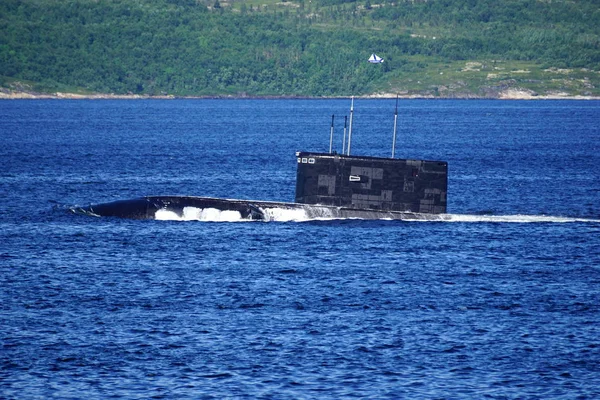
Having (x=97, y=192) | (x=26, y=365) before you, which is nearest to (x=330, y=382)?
(x=26, y=365)

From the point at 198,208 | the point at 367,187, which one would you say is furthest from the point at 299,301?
the point at 198,208

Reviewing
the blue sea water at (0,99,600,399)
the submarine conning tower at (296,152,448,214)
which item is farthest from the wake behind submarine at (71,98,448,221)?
the blue sea water at (0,99,600,399)

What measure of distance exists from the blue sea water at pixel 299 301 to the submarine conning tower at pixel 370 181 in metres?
1.50

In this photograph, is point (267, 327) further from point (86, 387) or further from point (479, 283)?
point (479, 283)

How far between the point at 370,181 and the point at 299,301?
1587 cm

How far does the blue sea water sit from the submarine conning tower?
1500mm

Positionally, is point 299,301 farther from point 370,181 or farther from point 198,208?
point 198,208

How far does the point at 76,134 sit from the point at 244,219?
102765 mm

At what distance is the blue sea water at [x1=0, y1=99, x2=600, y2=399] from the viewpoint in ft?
94.8

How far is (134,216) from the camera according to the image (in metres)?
57.1

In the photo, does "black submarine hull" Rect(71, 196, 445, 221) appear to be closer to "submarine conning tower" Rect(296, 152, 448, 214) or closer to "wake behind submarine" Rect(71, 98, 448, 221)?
"wake behind submarine" Rect(71, 98, 448, 221)

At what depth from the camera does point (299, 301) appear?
37.8m

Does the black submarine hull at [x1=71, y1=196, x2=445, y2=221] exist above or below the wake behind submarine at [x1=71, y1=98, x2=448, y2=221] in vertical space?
below

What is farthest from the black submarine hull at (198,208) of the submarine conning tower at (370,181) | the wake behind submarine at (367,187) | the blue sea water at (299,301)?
the submarine conning tower at (370,181)
